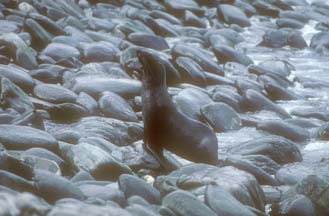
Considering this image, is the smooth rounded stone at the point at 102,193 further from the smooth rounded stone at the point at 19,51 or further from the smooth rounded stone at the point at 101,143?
the smooth rounded stone at the point at 19,51

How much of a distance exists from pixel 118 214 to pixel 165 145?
224 cm

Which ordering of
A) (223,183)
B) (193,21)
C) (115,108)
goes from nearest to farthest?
(223,183), (115,108), (193,21)

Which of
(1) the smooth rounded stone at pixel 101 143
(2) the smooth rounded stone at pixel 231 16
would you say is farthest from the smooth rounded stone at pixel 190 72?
(2) the smooth rounded stone at pixel 231 16

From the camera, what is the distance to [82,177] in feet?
14.5

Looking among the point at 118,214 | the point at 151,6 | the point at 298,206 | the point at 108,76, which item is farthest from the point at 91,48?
the point at 118,214

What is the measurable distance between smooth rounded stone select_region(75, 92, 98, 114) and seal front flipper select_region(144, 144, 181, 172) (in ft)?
2.88

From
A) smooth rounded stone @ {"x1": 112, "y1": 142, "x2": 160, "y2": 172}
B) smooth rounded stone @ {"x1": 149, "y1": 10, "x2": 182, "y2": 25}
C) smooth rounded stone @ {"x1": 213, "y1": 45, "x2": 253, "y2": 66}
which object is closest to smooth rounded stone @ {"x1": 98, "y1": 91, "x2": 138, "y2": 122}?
smooth rounded stone @ {"x1": 112, "y1": 142, "x2": 160, "y2": 172}

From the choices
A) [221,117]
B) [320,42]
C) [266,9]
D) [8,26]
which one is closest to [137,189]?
[221,117]

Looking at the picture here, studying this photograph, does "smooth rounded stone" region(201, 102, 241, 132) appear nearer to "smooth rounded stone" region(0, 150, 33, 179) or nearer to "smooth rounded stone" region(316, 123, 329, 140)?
"smooth rounded stone" region(316, 123, 329, 140)

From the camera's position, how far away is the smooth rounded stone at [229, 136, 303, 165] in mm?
5621

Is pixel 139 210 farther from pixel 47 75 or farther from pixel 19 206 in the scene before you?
pixel 47 75

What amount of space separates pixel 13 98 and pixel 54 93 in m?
0.46

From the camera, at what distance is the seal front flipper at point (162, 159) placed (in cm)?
509

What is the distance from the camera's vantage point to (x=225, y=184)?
14.8 feet
